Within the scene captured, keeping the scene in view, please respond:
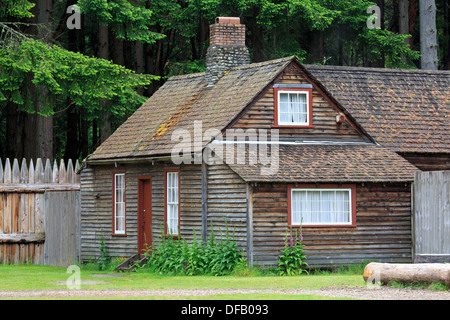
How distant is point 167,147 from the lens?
2689 cm

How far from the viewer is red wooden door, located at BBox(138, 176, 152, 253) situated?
92.2ft

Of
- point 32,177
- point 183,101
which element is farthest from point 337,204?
point 32,177

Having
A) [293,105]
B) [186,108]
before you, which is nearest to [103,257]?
[186,108]

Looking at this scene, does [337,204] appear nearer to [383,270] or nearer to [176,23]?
[383,270]

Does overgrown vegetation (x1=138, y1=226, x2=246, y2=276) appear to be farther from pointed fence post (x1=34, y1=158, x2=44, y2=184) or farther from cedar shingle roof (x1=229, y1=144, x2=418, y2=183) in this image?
pointed fence post (x1=34, y1=158, x2=44, y2=184)

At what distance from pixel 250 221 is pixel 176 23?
19.0 m

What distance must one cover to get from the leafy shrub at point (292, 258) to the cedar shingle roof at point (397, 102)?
5.19 meters

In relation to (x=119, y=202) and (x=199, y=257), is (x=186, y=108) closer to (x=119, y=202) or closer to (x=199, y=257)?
(x=119, y=202)

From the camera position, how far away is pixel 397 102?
30.1 meters

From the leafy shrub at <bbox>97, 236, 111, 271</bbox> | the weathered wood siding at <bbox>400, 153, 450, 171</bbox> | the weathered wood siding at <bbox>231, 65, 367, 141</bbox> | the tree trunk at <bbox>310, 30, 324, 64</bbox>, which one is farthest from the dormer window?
the tree trunk at <bbox>310, 30, 324, 64</bbox>

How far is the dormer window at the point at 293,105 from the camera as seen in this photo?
26.4 metres

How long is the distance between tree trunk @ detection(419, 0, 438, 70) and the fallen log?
23.6 metres

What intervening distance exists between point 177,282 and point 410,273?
19.8 feet
